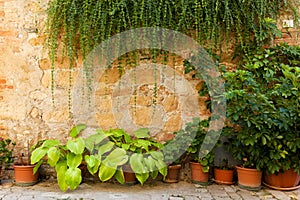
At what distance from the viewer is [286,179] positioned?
262 cm

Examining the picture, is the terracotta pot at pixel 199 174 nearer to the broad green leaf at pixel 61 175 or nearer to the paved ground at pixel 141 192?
the paved ground at pixel 141 192

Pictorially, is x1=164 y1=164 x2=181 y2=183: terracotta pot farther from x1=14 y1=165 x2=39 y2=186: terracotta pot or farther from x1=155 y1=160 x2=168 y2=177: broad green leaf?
x1=14 y1=165 x2=39 y2=186: terracotta pot

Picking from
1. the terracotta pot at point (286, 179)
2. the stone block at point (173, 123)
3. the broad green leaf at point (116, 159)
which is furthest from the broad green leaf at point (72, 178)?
the terracotta pot at point (286, 179)

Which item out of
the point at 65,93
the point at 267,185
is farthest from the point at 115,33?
the point at 267,185

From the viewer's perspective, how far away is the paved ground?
2467 millimetres

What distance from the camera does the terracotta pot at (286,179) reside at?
8.57ft

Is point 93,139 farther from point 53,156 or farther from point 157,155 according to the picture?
point 157,155

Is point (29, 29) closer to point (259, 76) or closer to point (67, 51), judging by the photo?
point (67, 51)

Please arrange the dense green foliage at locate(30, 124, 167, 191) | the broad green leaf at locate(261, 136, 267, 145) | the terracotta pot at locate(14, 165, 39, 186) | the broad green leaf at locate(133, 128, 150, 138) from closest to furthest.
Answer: the broad green leaf at locate(261, 136, 267, 145), the dense green foliage at locate(30, 124, 167, 191), the terracotta pot at locate(14, 165, 39, 186), the broad green leaf at locate(133, 128, 150, 138)

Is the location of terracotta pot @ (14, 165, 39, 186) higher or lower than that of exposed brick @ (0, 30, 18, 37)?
lower

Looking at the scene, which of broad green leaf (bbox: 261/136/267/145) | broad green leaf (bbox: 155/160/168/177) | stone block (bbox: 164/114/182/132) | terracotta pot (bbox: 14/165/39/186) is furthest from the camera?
stone block (bbox: 164/114/182/132)

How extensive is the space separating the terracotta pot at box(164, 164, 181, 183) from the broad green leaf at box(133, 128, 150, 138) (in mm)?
384

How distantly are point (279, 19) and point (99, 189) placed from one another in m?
2.48

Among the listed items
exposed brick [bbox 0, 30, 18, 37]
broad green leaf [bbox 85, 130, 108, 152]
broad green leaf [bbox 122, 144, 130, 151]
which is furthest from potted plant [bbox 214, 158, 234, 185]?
exposed brick [bbox 0, 30, 18, 37]
